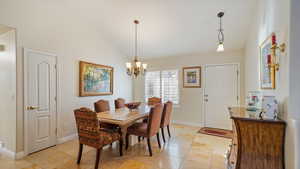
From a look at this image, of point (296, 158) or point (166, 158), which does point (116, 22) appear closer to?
point (166, 158)

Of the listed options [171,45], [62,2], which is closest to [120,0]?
[62,2]

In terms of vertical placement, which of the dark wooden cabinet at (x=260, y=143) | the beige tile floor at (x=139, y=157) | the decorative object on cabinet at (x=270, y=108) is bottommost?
the beige tile floor at (x=139, y=157)

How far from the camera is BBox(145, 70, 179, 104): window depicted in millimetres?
4932

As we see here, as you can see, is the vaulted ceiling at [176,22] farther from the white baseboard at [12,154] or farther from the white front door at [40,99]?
the white baseboard at [12,154]

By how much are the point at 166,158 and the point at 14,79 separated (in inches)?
123

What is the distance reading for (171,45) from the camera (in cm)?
436

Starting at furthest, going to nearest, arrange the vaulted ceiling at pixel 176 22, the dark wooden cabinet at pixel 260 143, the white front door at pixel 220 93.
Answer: the white front door at pixel 220 93
the vaulted ceiling at pixel 176 22
the dark wooden cabinet at pixel 260 143

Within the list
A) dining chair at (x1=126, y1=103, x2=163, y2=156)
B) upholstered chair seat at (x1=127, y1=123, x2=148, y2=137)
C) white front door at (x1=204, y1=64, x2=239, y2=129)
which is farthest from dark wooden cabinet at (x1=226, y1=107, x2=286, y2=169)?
white front door at (x1=204, y1=64, x2=239, y2=129)

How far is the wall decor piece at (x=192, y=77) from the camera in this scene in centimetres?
452

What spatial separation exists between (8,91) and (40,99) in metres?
0.54

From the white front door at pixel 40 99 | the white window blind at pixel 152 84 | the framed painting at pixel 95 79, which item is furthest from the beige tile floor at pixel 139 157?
the white window blind at pixel 152 84

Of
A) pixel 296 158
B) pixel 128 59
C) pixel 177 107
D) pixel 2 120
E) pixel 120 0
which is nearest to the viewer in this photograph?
pixel 296 158

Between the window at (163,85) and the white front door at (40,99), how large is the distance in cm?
311

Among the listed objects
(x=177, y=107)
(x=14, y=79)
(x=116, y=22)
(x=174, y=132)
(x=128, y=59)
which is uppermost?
(x=116, y=22)
